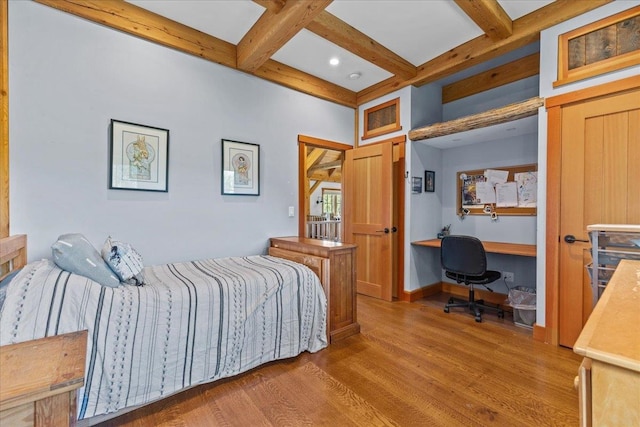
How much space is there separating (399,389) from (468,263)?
5.58 feet

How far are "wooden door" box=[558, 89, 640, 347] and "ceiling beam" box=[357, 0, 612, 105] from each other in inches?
29.7

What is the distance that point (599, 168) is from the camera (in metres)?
2.21

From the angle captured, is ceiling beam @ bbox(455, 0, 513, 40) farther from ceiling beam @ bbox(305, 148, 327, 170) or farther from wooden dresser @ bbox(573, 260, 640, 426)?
ceiling beam @ bbox(305, 148, 327, 170)

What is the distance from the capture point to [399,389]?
185 centimetres

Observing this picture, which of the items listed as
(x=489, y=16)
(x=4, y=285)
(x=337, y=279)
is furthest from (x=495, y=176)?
(x=4, y=285)

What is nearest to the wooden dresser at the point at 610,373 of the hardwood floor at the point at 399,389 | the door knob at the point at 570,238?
the hardwood floor at the point at 399,389

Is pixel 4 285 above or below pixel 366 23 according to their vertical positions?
below

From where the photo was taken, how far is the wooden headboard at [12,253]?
5.12ft

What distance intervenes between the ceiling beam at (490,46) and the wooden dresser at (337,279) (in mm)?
2278

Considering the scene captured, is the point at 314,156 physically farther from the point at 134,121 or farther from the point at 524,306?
the point at 524,306

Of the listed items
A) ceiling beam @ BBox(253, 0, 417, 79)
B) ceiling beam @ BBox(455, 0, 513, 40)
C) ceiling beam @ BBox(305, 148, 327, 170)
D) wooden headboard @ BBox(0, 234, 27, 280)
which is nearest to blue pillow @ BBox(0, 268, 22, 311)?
wooden headboard @ BBox(0, 234, 27, 280)

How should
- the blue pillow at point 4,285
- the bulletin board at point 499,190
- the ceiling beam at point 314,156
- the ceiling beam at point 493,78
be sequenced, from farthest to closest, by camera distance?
the ceiling beam at point 314,156 < the bulletin board at point 499,190 < the ceiling beam at point 493,78 < the blue pillow at point 4,285

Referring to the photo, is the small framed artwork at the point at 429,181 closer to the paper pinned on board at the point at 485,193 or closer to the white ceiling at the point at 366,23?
the paper pinned on board at the point at 485,193

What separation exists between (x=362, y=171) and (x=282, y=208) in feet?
4.08
